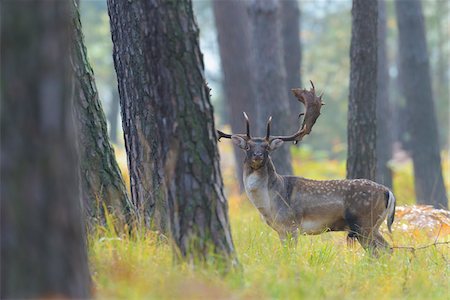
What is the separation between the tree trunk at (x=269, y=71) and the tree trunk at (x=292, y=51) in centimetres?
441

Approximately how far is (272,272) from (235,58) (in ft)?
42.1

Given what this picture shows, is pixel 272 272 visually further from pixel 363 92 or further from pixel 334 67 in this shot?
pixel 334 67

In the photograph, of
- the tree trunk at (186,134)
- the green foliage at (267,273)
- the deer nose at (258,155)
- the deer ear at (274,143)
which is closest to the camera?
the green foliage at (267,273)

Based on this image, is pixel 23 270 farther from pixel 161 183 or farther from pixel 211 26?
pixel 211 26

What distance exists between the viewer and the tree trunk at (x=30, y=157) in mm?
4574

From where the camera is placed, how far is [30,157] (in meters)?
4.57

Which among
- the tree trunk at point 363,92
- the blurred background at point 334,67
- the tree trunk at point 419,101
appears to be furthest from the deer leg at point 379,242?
the blurred background at point 334,67

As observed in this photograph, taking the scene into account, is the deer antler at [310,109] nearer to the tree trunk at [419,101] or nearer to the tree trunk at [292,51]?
the tree trunk at [419,101]

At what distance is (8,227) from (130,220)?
10.1 feet

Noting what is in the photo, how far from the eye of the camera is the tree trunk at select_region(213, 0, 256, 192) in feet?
62.5

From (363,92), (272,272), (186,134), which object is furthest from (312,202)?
(186,134)

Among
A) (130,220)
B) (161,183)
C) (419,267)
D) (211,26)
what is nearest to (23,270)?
(130,220)

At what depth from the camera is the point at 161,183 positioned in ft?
26.8

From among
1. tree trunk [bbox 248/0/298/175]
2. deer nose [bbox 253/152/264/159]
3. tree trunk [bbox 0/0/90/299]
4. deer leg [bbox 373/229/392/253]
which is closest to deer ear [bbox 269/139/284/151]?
deer nose [bbox 253/152/264/159]
